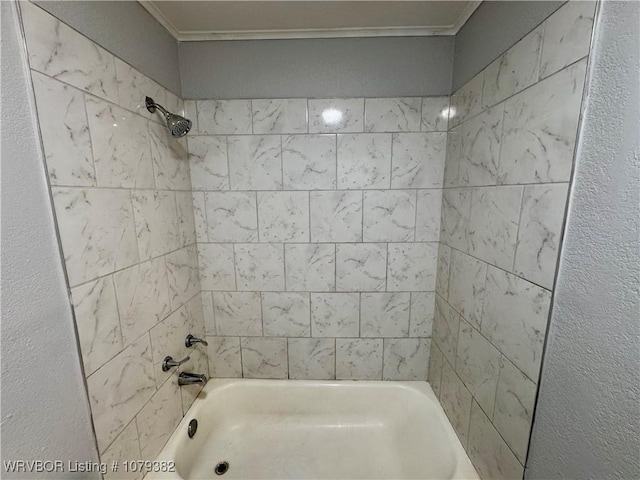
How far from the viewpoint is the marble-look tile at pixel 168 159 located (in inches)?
44.8

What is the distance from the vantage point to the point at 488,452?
3.21ft

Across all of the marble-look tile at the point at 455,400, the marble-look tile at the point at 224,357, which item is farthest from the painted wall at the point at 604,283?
the marble-look tile at the point at 224,357

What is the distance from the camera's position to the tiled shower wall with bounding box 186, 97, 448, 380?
1.37 meters

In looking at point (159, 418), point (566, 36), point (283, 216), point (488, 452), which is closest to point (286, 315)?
point (283, 216)

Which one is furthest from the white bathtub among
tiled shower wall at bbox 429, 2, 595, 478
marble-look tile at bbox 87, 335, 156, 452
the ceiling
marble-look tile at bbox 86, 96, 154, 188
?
the ceiling

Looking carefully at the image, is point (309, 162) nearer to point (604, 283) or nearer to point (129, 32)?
point (129, 32)

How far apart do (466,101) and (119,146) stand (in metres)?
1.44

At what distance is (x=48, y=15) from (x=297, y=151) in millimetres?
942

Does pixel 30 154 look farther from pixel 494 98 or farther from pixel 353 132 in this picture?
pixel 494 98

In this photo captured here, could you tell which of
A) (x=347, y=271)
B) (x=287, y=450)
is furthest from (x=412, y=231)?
(x=287, y=450)

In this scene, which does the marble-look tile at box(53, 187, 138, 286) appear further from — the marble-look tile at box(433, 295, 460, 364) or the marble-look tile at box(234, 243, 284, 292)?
the marble-look tile at box(433, 295, 460, 364)

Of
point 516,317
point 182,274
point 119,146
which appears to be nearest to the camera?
point 516,317

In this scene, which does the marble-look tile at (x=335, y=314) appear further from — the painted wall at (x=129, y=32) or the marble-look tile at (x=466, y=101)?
the painted wall at (x=129, y=32)

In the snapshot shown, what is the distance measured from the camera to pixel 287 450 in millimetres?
1459
